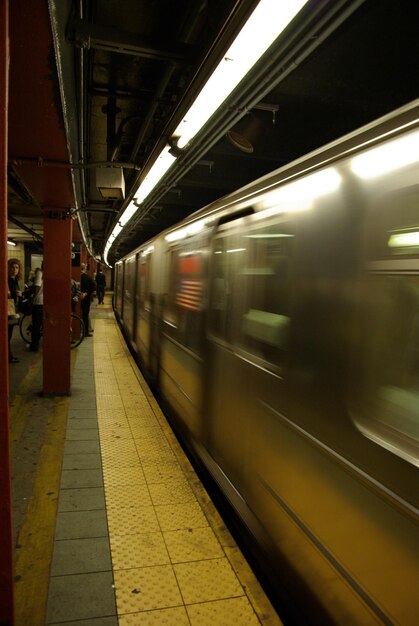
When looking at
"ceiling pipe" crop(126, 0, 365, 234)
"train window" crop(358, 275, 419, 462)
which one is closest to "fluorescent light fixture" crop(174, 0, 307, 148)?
"ceiling pipe" crop(126, 0, 365, 234)

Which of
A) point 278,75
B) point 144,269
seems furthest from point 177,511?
point 144,269

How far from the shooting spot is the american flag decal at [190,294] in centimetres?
402

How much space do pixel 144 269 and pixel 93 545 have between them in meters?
6.00

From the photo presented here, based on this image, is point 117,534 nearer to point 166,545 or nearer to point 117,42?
point 166,545

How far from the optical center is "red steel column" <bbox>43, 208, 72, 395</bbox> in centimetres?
579

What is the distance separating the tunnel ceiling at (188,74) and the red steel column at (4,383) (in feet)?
1.89

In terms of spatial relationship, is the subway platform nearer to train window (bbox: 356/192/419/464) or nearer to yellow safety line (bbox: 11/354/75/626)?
yellow safety line (bbox: 11/354/75/626)

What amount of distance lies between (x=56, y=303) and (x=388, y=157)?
5.00 m

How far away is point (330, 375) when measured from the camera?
6.19ft

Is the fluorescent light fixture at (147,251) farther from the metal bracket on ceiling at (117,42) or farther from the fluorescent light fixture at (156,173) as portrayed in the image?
the metal bracket on ceiling at (117,42)

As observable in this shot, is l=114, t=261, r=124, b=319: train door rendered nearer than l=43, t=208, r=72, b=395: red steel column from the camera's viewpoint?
No

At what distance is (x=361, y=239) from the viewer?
174 cm

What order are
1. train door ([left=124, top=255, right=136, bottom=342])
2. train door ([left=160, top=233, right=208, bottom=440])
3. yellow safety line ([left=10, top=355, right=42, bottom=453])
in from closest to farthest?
train door ([left=160, top=233, right=208, bottom=440]) → yellow safety line ([left=10, top=355, right=42, bottom=453]) → train door ([left=124, top=255, right=136, bottom=342])

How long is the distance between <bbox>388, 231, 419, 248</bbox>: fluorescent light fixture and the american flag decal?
2.47 m
